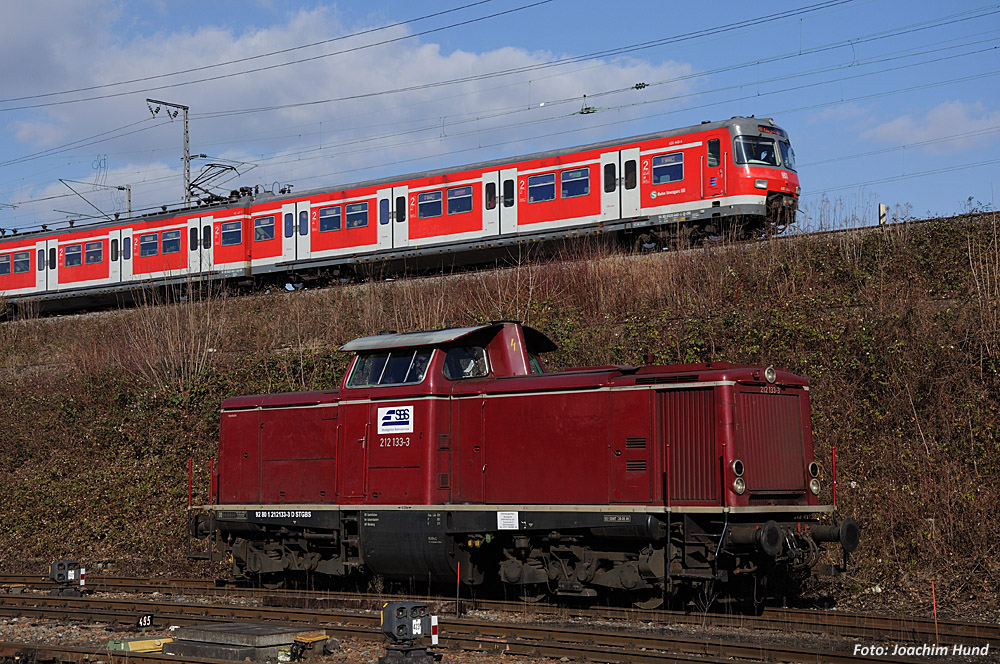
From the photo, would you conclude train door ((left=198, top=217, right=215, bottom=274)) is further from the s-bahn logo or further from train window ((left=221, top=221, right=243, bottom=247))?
the s-bahn logo

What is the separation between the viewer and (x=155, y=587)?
14.8m

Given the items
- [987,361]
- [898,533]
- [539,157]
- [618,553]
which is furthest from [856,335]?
[539,157]

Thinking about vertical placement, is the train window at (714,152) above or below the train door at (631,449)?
above

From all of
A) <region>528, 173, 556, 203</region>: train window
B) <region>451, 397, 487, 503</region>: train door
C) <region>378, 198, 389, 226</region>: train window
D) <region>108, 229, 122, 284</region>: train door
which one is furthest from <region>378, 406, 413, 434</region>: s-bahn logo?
<region>108, 229, 122, 284</region>: train door

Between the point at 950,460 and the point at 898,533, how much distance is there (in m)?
1.61

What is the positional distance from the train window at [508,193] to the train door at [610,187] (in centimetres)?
265

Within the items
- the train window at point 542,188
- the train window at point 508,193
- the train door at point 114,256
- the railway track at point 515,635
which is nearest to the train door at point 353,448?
the railway track at point 515,635

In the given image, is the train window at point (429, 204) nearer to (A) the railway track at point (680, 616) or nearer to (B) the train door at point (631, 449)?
(A) the railway track at point (680, 616)

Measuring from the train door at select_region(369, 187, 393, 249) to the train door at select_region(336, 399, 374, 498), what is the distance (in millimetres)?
15158

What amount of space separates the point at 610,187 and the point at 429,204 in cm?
561

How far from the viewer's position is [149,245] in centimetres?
3250

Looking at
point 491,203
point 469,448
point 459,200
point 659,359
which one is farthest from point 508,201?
point 469,448

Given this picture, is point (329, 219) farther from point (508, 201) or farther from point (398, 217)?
point (508, 201)

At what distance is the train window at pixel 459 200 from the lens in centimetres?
2636
